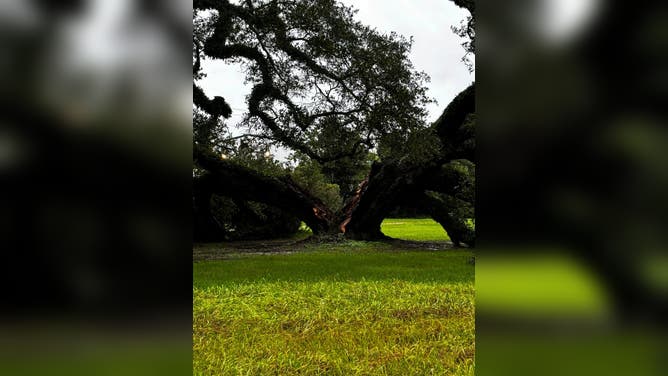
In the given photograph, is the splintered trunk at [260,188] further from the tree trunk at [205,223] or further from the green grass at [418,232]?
the green grass at [418,232]

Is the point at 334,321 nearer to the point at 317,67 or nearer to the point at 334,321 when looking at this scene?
the point at 334,321

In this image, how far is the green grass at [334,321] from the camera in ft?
10.3

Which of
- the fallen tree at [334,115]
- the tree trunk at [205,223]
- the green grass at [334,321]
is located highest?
the fallen tree at [334,115]

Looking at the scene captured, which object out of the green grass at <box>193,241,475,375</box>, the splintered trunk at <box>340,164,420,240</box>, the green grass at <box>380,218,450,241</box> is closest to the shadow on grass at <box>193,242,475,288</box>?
the green grass at <box>193,241,475,375</box>

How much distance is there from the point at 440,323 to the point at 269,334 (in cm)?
144

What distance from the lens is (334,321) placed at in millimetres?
4305

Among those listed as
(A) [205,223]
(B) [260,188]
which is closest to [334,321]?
(B) [260,188]

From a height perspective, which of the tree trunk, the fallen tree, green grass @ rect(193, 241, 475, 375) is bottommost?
green grass @ rect(193, 241, 475, 375)

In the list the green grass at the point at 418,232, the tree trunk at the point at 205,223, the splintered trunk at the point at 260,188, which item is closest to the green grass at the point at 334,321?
the splintered trunk at the point at 260,188

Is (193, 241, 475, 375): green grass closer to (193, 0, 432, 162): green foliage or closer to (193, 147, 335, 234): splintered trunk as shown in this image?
(193, 0, 432, 162): green foliage

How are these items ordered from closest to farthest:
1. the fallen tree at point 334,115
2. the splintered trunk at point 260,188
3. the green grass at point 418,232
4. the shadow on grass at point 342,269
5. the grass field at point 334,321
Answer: the grass field at point 334,321 < the shadow on grass at point 342,269 < the fallen tree at point 334,115 < the splintered trunk at point 260,188 < the green grass at point 418,232

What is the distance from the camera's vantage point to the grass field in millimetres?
3135
